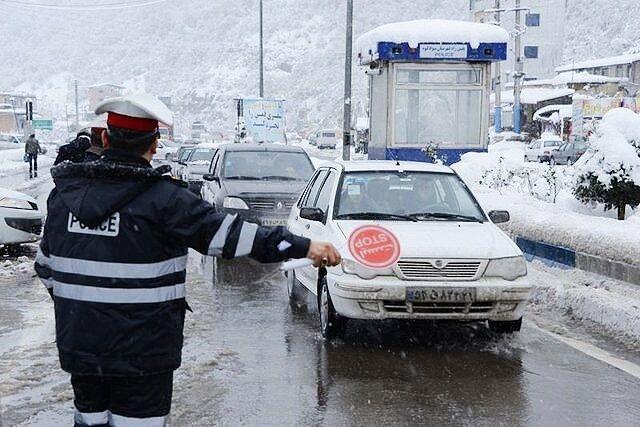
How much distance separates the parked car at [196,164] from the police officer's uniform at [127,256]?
16264 mm

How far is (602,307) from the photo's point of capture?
27.3ft

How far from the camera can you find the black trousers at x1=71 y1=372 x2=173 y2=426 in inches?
130

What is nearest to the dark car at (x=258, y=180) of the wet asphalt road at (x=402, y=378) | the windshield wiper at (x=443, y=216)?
the wet asphalt road at (x=402, y=378)

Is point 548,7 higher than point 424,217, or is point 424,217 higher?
point 548,7

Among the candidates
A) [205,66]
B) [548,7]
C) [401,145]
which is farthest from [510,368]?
[205,66]

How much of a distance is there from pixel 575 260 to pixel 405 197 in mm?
2324

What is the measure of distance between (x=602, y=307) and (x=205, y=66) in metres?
163

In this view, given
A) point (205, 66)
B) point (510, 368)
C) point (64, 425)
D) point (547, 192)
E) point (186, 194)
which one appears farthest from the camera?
point (205, 66)

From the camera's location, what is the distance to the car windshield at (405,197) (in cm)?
828

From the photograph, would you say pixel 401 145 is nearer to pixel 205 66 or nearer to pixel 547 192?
pixel 547 192

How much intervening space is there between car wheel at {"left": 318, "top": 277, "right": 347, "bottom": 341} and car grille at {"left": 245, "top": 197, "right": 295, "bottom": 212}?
6.09m

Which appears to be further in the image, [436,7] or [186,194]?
[436,7]

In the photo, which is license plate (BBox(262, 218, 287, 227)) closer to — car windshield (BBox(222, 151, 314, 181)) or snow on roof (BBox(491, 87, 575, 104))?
car windshield (BBox(222, 151, 314, 181))

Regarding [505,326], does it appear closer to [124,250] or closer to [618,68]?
[124,250]
